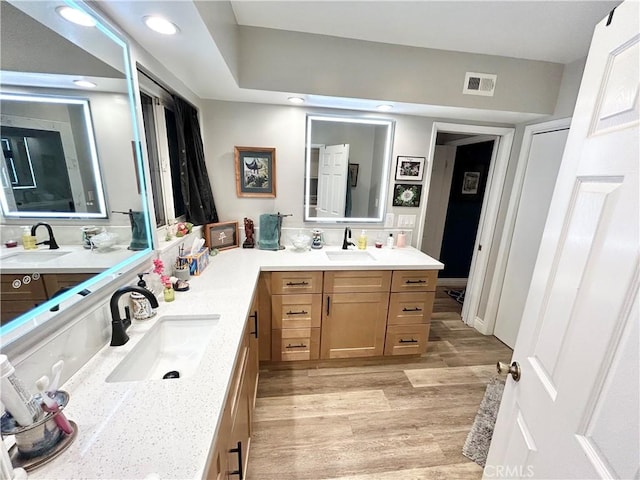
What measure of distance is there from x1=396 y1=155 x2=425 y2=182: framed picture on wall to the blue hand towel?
121 cm

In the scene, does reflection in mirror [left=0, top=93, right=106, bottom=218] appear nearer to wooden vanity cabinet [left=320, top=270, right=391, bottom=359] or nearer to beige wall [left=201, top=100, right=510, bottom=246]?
beige wall [left=201, top=100, right=510, bottom=246]

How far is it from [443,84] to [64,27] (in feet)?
6.95

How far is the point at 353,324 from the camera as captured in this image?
207cm

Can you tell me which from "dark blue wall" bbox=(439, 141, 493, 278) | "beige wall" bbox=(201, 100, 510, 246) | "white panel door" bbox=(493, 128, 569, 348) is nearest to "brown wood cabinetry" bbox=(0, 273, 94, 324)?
"beige wall" bbox=(201, 100, 510, 246)

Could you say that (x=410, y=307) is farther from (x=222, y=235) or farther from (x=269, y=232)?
(x=222, y=235)

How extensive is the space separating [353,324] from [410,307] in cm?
49

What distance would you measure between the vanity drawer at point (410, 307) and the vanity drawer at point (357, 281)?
16 cm

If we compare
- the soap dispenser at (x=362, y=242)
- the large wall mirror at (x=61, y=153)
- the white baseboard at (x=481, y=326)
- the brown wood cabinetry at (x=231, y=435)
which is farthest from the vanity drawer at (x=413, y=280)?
the large wall mirror at (x=61, y=153)

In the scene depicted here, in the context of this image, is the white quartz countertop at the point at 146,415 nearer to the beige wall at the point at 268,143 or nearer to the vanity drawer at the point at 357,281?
the vanity drawer at the point at 357,281

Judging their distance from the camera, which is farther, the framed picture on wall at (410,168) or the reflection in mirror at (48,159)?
the framed picture on wall at (410,168)

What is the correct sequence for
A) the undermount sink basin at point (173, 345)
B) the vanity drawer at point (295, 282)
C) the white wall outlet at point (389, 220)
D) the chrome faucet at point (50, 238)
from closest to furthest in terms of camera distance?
the chrome faucet at point (50, 238) → the undermount sink basin at point (173, 345) → the vanity drawer at point (295, 282) → the white wall outlet at point (389, 220)

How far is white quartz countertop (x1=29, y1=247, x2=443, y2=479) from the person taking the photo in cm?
58

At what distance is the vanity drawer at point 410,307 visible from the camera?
2072 mm

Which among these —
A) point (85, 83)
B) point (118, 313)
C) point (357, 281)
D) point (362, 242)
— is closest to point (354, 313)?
point (357, 281)
